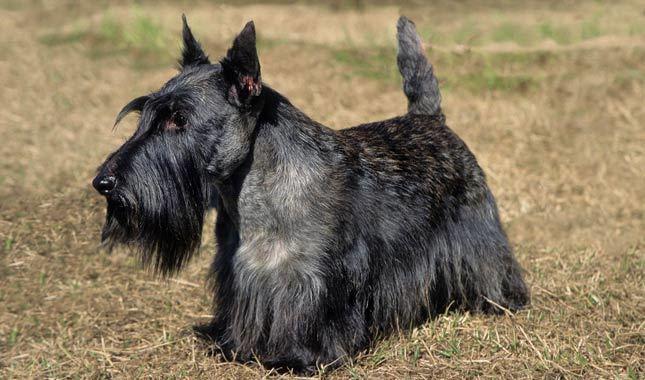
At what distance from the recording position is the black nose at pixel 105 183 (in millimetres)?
4520

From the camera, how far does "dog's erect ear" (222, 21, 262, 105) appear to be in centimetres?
462

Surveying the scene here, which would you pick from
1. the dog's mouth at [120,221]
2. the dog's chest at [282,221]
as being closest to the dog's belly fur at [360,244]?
the dog's chest at [282,221]

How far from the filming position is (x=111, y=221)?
4805 millimetres

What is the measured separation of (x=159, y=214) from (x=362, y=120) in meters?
6.17

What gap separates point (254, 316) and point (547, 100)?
6972 millimetres

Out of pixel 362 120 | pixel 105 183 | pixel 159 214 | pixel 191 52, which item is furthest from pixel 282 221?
pixel 362 120

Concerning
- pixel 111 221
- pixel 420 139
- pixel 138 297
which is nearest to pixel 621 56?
pixel 420 139

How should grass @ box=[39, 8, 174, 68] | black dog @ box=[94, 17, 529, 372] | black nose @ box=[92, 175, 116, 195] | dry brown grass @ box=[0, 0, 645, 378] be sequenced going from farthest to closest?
grass @ box=[39, 8, 174, 68] < dry brown grass @ box=[0, 0, 645, 378] < black dog @ box=[94, 17, 529, 372] < black nose @ box=[92, 175, 116, 195]

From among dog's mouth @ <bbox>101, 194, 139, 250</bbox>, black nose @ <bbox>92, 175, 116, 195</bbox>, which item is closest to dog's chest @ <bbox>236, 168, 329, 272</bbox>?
dog's mouth @ <bbox>101, 194, 139, 250</bbox>

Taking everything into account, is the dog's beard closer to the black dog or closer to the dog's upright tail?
the black dog

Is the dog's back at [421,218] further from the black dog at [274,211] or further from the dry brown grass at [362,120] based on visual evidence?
the dry brown grass at [362,120]

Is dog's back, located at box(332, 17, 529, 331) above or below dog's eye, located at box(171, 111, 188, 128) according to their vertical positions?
below

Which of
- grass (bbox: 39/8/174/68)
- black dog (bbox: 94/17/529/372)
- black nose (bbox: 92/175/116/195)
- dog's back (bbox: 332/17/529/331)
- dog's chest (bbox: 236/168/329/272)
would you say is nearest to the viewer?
black nose (bbox: 92/175/116/195)

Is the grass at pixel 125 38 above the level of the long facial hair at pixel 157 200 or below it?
above
